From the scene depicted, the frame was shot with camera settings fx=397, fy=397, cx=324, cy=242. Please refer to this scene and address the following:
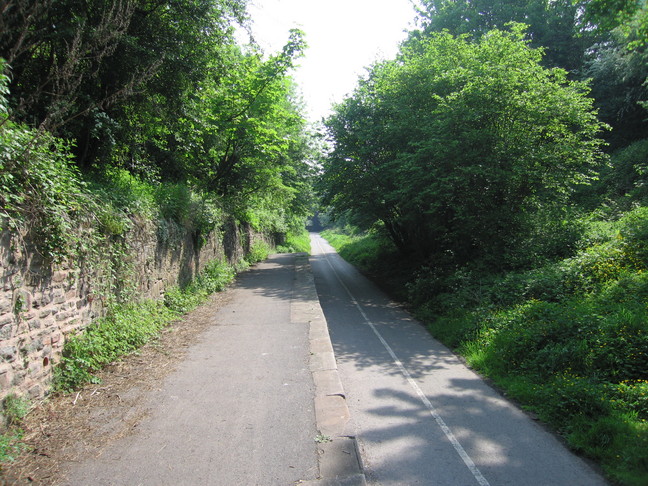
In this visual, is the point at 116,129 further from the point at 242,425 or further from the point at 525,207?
Result: the point at 525,207

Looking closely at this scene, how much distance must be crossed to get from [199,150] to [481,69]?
9710mm

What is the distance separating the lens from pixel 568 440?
14.6 ft

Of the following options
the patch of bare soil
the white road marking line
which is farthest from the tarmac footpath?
the white road marking line

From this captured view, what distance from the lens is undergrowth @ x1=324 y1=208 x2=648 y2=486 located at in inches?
172

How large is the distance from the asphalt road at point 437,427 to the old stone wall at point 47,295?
11.6 ft

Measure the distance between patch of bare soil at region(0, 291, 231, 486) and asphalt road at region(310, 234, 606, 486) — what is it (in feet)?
8.37

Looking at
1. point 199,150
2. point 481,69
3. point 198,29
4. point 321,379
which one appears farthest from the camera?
point 199,150

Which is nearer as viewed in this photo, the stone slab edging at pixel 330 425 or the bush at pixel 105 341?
the stone slab edging at pixel 330 425

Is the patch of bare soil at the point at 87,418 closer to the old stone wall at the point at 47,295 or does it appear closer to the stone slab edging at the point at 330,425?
the old stone wall at the point at 47,295

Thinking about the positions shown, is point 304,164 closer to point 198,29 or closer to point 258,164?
point 258,164

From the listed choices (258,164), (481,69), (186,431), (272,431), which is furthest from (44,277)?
(258,164)

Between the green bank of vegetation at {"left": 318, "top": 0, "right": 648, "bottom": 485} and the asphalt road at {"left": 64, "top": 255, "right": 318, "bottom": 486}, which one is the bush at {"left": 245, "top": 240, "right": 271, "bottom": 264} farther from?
the asphalt road at {"left": 64, "top": 255, "right": 318, "bottom": 486}

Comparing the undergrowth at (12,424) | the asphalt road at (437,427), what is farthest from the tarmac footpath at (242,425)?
the undergrowth at (12,424)

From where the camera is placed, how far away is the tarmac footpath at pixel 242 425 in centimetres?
342
